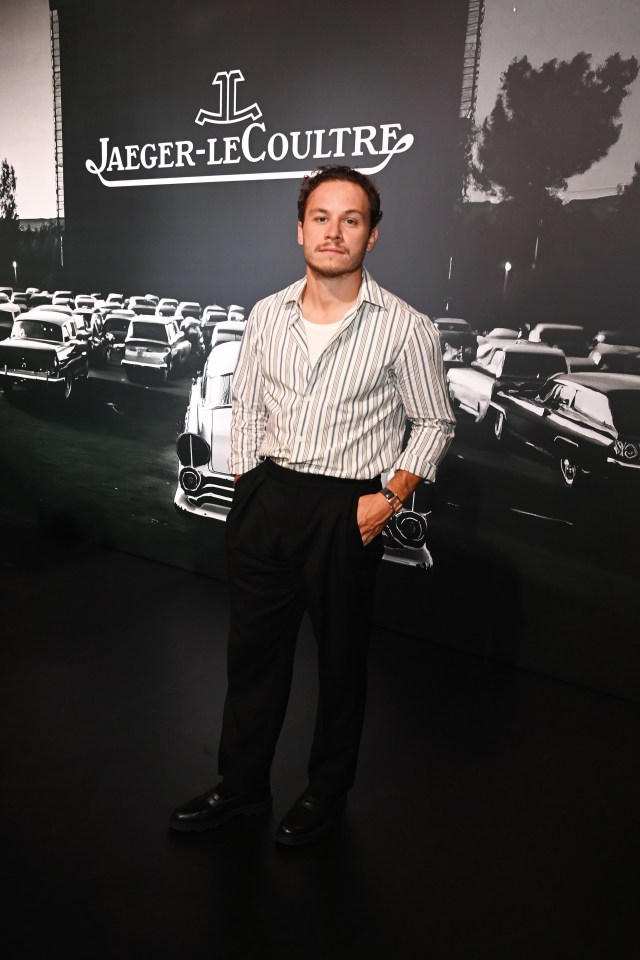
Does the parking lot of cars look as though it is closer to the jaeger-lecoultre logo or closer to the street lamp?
the jaeger-lecoultre logo

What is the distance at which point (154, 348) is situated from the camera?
378 centimetres

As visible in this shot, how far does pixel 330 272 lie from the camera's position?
1730mm

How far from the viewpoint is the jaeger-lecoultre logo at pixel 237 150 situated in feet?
9.71

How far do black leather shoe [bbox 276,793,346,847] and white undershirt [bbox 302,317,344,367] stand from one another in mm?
1154

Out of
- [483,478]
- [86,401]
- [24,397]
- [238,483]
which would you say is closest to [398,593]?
[483,478]

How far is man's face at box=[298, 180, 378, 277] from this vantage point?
1.71 meters

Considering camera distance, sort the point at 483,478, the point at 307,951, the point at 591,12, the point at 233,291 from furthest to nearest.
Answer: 1. the point at 233,291
2. the point at 483,478
3. the point at 591,12
4. the point at 307,951

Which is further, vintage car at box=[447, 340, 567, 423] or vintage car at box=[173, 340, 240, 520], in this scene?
vintage car at box=[173, 340, 240, 520]

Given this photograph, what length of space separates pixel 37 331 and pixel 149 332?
0.88m

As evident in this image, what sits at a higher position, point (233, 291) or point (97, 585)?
point (233, 291)

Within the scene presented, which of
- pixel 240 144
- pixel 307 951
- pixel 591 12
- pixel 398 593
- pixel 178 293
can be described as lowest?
pixel 307 951

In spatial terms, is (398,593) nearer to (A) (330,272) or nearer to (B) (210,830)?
(B) (210,830)

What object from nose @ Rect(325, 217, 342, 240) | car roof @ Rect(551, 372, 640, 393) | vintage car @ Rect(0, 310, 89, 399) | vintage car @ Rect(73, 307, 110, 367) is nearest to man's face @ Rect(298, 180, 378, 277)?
nose @ Rect(325, 217, 342, 240)

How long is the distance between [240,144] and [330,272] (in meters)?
1.91
